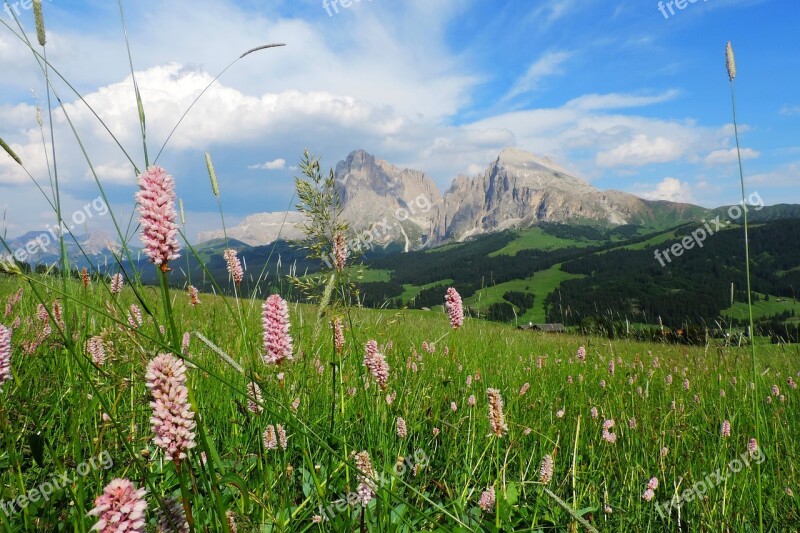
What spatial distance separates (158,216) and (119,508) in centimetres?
72

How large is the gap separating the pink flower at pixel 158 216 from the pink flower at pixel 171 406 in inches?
10.2

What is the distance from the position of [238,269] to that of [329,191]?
855 millimetres

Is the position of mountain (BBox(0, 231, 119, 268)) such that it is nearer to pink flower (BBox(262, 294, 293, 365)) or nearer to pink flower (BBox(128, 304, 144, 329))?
pink flower (BBox(128, 304, 144, 329))

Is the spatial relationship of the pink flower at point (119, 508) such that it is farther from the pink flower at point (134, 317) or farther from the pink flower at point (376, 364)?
the pink flower at point (376, 364)

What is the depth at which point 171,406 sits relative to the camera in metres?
1.22

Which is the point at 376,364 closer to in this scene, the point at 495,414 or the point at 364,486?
the point at 495,414

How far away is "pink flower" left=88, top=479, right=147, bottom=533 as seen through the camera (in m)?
1.04

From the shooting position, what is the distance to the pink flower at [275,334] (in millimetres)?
2025

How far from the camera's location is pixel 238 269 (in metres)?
3.00

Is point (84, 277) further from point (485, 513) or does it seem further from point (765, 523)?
point (765, 523)

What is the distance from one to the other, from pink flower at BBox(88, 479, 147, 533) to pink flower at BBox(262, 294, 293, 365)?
3.09 ft
